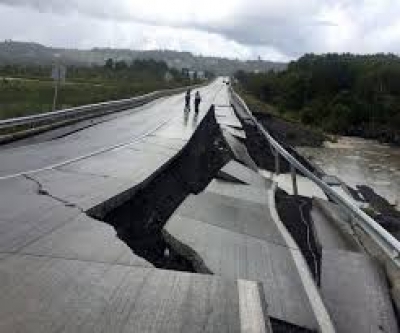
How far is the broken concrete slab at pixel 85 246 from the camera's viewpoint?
761cm

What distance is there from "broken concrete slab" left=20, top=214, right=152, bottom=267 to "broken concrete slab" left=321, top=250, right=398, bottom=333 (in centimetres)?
234

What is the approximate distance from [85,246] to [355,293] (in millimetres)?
3492

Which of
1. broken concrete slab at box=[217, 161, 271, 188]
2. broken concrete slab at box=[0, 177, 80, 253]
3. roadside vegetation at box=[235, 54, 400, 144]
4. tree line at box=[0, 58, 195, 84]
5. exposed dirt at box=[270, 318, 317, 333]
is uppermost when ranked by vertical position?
exposed dirt at box=[270, 318, 317, 333]

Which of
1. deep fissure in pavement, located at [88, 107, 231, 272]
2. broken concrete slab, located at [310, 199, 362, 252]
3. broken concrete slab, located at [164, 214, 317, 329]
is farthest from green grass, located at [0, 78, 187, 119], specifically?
broken concrete slab, located at [164, 214, 317, 329]

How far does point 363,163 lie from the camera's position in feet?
159

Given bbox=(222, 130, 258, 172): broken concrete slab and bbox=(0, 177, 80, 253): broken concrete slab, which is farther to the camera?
bbox=(222, 130, 258, 172): broken concrete slab

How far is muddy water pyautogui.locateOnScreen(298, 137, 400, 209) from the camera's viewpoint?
37306 millimetres

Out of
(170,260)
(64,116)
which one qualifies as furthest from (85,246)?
(64,116)

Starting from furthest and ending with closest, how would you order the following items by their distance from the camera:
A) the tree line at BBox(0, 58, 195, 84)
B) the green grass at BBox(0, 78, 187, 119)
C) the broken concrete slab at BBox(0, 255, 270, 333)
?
the tree line at BBox(0, 58, 195, 84) < the green grass at BBox(0, 78, 187, 119) < the broken concrete slab at BBox(0, 255, 270, 333)

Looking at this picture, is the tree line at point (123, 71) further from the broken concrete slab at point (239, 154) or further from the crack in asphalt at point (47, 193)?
the crack in asphalt at point (47, 193)

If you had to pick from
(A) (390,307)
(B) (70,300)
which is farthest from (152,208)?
(B) (70,300)

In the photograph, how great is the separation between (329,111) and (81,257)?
8175 centimetres

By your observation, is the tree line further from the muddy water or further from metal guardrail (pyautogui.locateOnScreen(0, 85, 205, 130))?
metal guardrail (pyautogui.locateOnScreen(0, 85, 205, 130))

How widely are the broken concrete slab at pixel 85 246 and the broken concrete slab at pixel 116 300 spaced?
288mm
